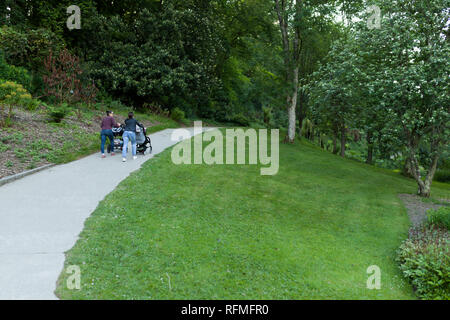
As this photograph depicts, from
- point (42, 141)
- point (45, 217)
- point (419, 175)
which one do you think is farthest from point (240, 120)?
point (45, 217)

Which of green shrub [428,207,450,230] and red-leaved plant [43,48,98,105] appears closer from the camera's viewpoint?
green shrub [428,207,450,230]

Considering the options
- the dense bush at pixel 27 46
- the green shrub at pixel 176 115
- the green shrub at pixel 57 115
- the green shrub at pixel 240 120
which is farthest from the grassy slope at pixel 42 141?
the green shrub at pixel 240 120

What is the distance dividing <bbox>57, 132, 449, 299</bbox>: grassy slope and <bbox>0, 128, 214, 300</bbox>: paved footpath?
0.27 m

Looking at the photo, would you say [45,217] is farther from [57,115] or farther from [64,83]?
[64,83]

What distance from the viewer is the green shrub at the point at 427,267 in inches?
191

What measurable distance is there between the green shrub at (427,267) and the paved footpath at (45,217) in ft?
18.4

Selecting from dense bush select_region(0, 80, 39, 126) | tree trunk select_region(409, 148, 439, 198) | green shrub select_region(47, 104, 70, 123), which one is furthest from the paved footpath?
tree trunk select_region(409, 148, 439, 198)

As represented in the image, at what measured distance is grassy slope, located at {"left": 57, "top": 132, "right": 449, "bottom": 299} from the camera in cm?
450

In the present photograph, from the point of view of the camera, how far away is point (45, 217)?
237 inches

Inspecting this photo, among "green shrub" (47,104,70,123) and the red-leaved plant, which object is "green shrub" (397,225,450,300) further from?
the red-leaved plant

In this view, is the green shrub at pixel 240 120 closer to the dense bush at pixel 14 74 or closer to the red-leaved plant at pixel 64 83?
the red-leaved plant at pixel 64 83

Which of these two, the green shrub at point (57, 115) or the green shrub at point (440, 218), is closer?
the green shrub at point (440, 218)

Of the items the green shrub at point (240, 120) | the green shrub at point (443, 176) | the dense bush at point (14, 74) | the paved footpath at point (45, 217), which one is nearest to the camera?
the paved footpath at point (45, 217)

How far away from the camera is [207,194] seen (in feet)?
27.1
